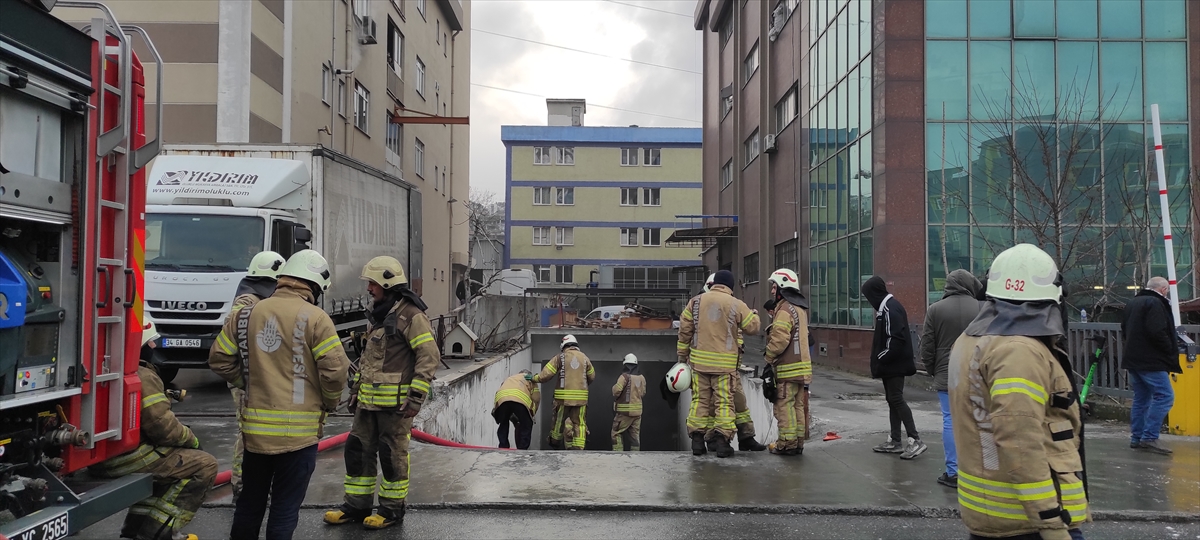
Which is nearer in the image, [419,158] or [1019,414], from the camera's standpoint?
[1019,414]

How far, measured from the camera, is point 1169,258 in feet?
28.0

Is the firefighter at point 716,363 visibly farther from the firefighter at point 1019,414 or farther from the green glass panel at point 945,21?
the green glass panel at point 945,21

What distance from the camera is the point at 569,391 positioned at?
13188 mm

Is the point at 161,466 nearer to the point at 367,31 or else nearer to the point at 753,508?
the point at 753,508

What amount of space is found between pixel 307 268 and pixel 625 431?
10541mm

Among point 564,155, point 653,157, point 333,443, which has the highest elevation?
point 564,155

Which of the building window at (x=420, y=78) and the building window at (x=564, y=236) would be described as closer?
the building window at (x=420, y=78)

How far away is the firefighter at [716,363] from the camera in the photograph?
7832mm

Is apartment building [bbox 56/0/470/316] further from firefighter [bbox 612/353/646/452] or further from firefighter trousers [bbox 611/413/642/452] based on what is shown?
firefighter trousers [bbox 611/413/642/452]

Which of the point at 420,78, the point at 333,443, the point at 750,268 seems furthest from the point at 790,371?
the point at 420,78

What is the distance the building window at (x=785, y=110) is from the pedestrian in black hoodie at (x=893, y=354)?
1758 centimetres

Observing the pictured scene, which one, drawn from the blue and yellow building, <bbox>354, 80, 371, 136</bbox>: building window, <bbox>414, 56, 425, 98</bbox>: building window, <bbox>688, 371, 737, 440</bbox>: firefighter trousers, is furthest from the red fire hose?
the blue and yellow building

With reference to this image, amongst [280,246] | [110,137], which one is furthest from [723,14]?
[110,137]

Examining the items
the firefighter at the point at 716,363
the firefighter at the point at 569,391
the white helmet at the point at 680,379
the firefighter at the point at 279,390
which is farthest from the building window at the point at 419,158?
the firefighter at the point at 279,390
